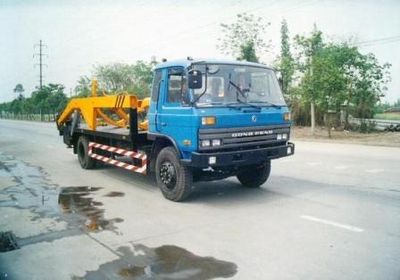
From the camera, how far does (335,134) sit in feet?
77.0

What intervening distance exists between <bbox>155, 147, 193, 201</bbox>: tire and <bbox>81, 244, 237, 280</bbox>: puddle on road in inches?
87.6

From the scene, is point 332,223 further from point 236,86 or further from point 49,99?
point 49,99

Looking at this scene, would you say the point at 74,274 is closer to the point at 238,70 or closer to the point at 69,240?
the point at 69,240

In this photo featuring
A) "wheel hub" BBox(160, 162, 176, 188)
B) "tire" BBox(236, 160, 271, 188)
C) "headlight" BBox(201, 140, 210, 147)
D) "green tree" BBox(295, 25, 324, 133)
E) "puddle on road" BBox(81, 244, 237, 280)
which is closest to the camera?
"puddle on road" BBox(81, 244, 237, 280)

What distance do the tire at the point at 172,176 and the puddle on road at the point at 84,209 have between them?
1.13 m

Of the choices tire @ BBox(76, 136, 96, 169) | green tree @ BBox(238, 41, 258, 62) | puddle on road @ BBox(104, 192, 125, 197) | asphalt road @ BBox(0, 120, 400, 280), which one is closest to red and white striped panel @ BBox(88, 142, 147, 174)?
tire @ BBox(76, 136, 96, 169)

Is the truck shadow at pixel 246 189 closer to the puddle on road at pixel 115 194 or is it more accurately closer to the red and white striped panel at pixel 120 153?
the red and white striped panel at pixel 120 153

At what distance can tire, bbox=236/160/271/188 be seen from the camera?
816cm

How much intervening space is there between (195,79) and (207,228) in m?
2.24

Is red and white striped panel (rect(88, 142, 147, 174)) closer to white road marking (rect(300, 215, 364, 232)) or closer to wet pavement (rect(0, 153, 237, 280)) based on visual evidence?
wet pavement (rect(0, 153, 237, 280))

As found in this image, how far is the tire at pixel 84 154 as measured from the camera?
1103cm

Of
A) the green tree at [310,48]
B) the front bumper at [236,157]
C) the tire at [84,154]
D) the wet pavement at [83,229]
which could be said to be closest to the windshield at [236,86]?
the front bumper at [236,157]

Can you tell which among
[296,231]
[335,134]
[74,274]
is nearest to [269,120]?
[296,231]

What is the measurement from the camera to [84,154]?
1128 cm
